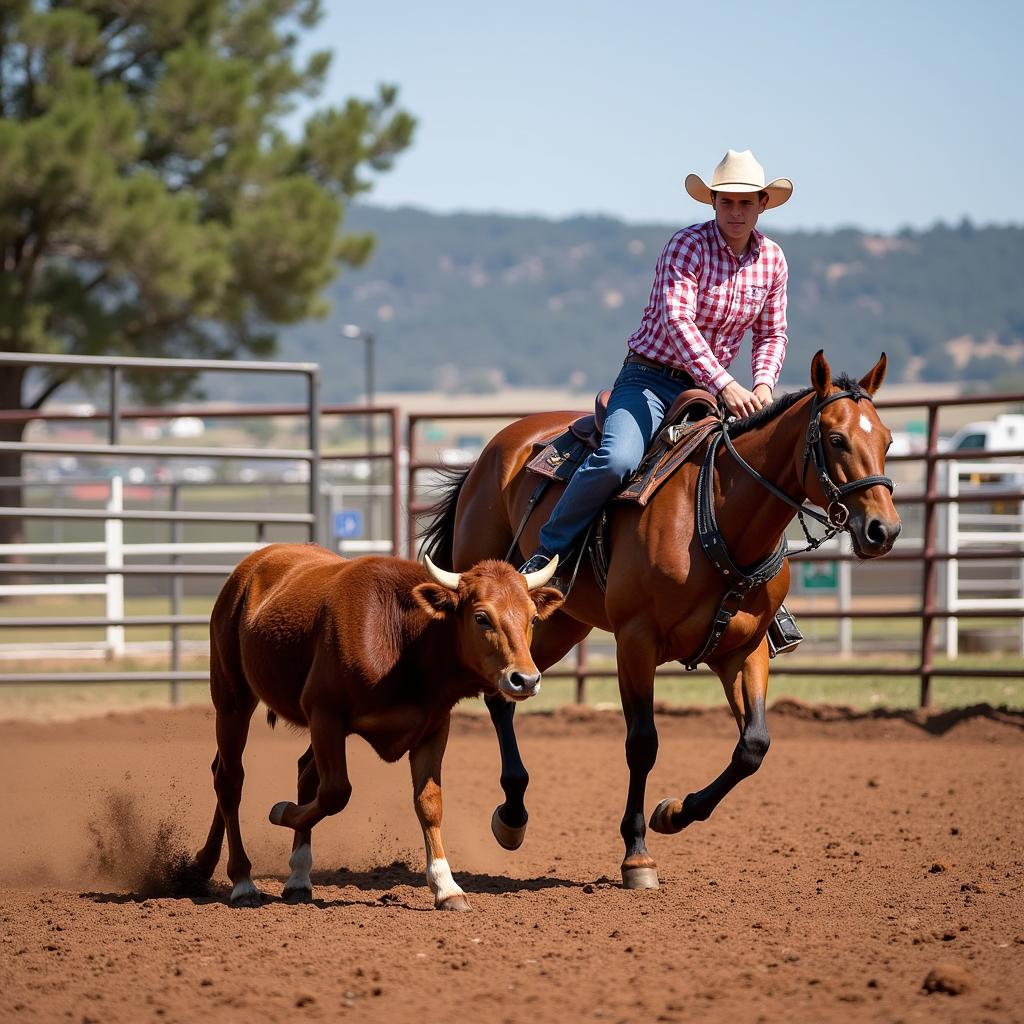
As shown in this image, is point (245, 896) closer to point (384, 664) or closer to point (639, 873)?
point (384, 664)

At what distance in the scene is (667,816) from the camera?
589 centimetres

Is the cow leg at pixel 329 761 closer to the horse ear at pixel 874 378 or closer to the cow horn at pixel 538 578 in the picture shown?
the cow horn at pixel 538 578

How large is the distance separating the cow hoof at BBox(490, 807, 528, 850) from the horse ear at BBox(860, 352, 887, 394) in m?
2.24

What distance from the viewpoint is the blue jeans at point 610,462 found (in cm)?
614

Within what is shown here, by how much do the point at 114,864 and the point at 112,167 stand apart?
60.3 ft

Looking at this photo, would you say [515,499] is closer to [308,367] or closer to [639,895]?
[639,895]

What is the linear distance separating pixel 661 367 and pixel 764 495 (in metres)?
0.92

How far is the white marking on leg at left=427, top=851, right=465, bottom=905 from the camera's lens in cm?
517

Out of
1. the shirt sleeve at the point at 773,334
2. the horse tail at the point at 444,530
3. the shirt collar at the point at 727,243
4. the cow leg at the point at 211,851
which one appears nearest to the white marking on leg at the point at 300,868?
the cow leg at the point at 211,851

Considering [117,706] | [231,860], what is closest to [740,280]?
[231,860]

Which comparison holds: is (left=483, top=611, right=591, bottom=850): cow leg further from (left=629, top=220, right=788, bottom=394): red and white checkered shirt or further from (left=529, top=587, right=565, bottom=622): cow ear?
(left=629, top=220, right=788, bottom=394): red and white checkered shirt

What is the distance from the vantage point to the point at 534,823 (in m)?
7.31

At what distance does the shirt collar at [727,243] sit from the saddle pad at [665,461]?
0.72m

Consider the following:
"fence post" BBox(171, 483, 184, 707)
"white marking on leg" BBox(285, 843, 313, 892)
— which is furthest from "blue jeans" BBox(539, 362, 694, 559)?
"fence post" BBox(171, 483, 184, 707)
